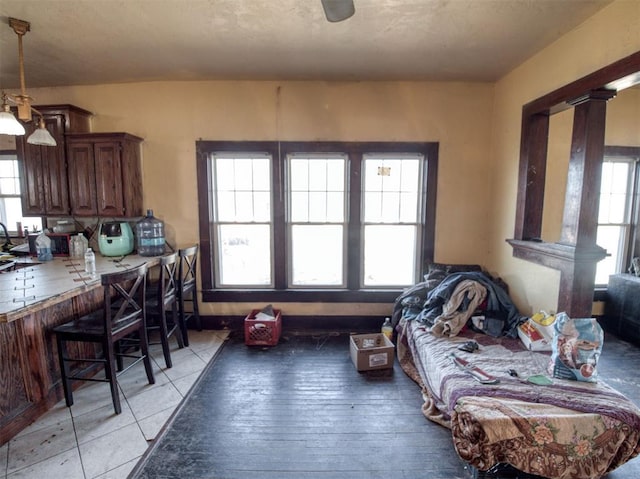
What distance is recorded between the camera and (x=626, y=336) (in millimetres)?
3109

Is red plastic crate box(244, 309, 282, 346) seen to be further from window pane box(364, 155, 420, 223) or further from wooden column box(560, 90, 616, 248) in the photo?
wooden column box(560, 90, 616, 248)

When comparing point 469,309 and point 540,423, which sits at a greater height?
point 469,309

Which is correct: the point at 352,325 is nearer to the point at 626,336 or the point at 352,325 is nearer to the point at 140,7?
the point at 626,336

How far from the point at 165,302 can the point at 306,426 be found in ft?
5.29

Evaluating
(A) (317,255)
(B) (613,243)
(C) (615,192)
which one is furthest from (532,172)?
(A) (317,255)

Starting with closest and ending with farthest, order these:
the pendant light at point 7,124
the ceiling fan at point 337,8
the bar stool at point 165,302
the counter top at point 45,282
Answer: the ceiling fan at point 337,8
the counter top at point 45,282
the pendant light at point 7,124
the bar stool at point 165,302

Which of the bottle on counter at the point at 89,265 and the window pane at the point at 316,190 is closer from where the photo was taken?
the bottle on counter at the point at 89,265

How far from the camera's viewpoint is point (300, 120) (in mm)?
3145

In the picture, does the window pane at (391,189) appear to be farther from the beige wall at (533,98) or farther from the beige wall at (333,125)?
the beige wall at (533,98)

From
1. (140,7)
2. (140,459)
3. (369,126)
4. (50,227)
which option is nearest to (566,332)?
(369,126)

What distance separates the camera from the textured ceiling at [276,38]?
1959 millimetres

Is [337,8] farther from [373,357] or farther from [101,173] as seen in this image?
[101,173]

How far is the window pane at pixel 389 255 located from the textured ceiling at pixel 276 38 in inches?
62.9

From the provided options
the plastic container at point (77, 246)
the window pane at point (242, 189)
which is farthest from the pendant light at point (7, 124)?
the window pane at point (242, 189)
